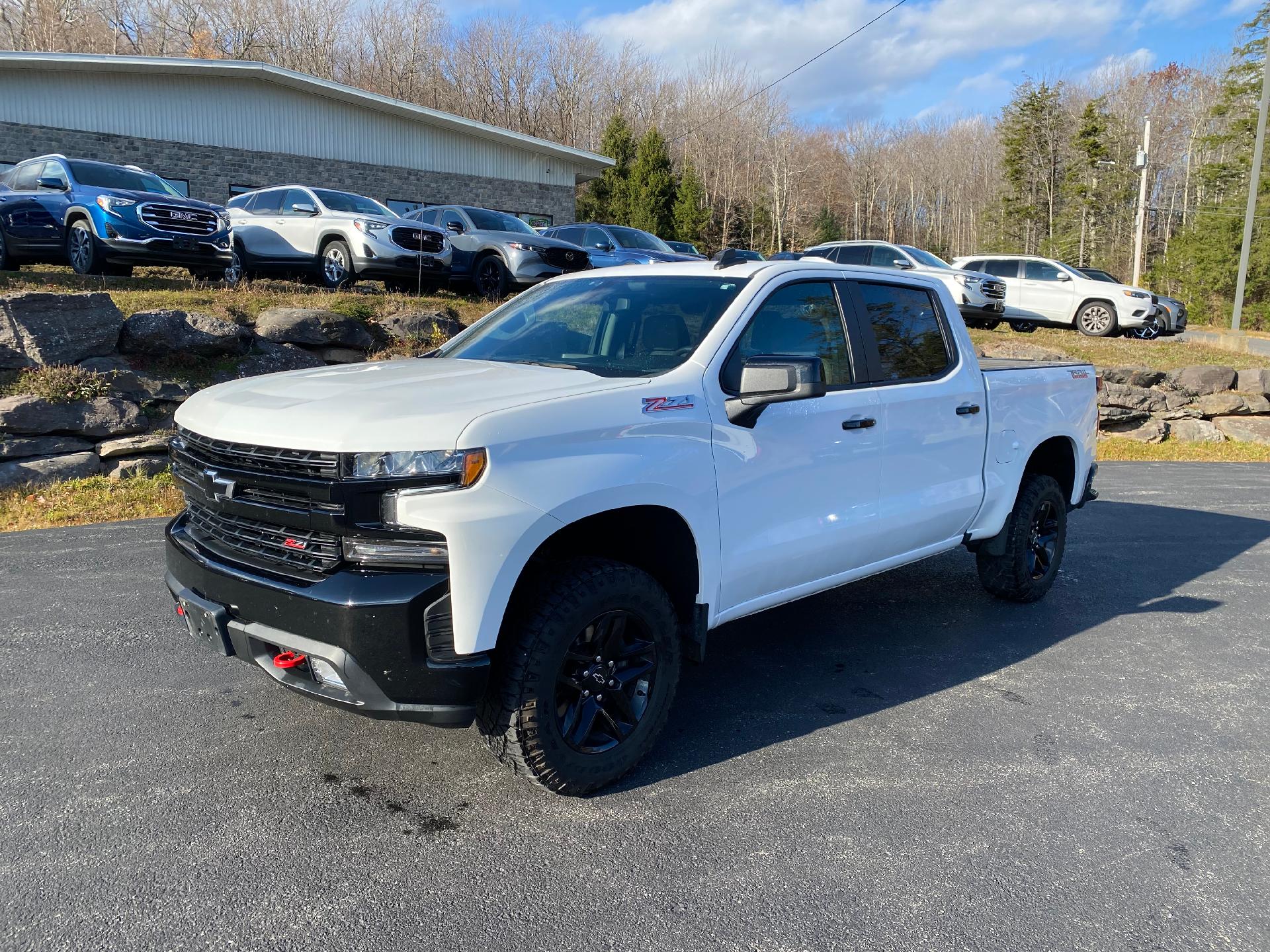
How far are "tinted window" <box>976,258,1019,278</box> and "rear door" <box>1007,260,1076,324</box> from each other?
8.4 inches

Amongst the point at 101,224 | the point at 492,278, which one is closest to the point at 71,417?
the point at 101,224

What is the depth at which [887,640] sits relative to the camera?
5.48 m

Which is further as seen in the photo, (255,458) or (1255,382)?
(1255,382)

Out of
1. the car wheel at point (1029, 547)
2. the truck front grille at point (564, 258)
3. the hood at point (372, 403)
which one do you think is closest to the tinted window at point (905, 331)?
the car wheel at point (1029, 547)

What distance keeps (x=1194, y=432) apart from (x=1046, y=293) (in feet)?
21.0

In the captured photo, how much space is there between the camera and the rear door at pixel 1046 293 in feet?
71.9

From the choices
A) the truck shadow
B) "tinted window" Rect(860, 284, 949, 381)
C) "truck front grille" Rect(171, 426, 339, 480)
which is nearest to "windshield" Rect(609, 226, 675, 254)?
the truck shadow

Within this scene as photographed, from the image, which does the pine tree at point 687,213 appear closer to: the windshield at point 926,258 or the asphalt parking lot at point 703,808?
the windshield at point 926,258

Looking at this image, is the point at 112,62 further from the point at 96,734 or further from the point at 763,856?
the point at 763,856

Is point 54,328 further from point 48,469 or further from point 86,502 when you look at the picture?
point 86,502

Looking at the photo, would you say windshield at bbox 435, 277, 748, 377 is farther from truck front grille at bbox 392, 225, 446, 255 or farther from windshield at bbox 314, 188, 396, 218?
windshield at bbox 314, 188, 396, 218

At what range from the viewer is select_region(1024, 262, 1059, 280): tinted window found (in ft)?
72.5

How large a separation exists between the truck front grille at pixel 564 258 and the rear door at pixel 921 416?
Result: 1092cm

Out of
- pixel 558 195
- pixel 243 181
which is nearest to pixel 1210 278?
pixel 558 195
